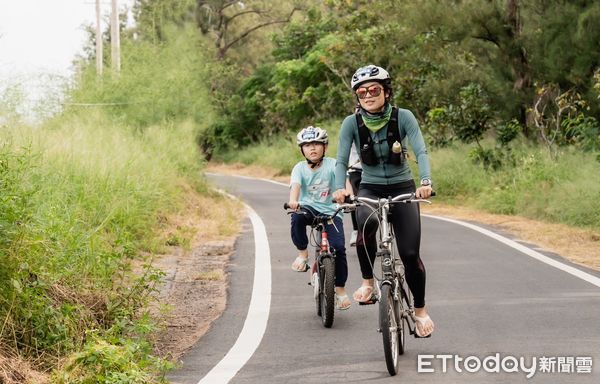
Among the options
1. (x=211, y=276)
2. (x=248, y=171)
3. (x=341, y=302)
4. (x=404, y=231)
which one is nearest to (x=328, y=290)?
(x=341, y=302)

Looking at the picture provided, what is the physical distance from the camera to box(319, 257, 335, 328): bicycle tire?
30.2 feet

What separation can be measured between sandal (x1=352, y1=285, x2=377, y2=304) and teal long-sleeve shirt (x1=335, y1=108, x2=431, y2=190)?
0.88 m

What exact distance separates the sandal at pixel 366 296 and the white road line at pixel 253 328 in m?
0.90

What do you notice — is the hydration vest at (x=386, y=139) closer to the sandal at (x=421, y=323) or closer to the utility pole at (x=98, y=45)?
the sandal at (x=421, y=323)

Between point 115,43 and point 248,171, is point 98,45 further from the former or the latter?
point 248,171

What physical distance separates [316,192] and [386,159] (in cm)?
172

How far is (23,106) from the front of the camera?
1528cm

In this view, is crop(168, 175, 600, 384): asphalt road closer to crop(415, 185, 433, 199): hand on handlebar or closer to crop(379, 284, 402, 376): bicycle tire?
crop(379, 284, 402, 376): bicycle tire

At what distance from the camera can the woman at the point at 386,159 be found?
807 centimetres

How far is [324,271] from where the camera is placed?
9.35m

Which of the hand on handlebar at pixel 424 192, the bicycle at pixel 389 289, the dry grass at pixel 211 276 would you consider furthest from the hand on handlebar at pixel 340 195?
the dry grass at pixel 211 276

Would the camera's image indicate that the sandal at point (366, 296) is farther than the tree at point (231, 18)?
No

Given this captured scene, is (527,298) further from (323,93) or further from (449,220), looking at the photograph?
(323,93)

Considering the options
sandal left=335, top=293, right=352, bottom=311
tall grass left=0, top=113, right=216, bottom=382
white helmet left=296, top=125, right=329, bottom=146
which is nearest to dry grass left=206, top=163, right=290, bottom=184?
tall grass left=0, top=113, right=216, bottom=382
